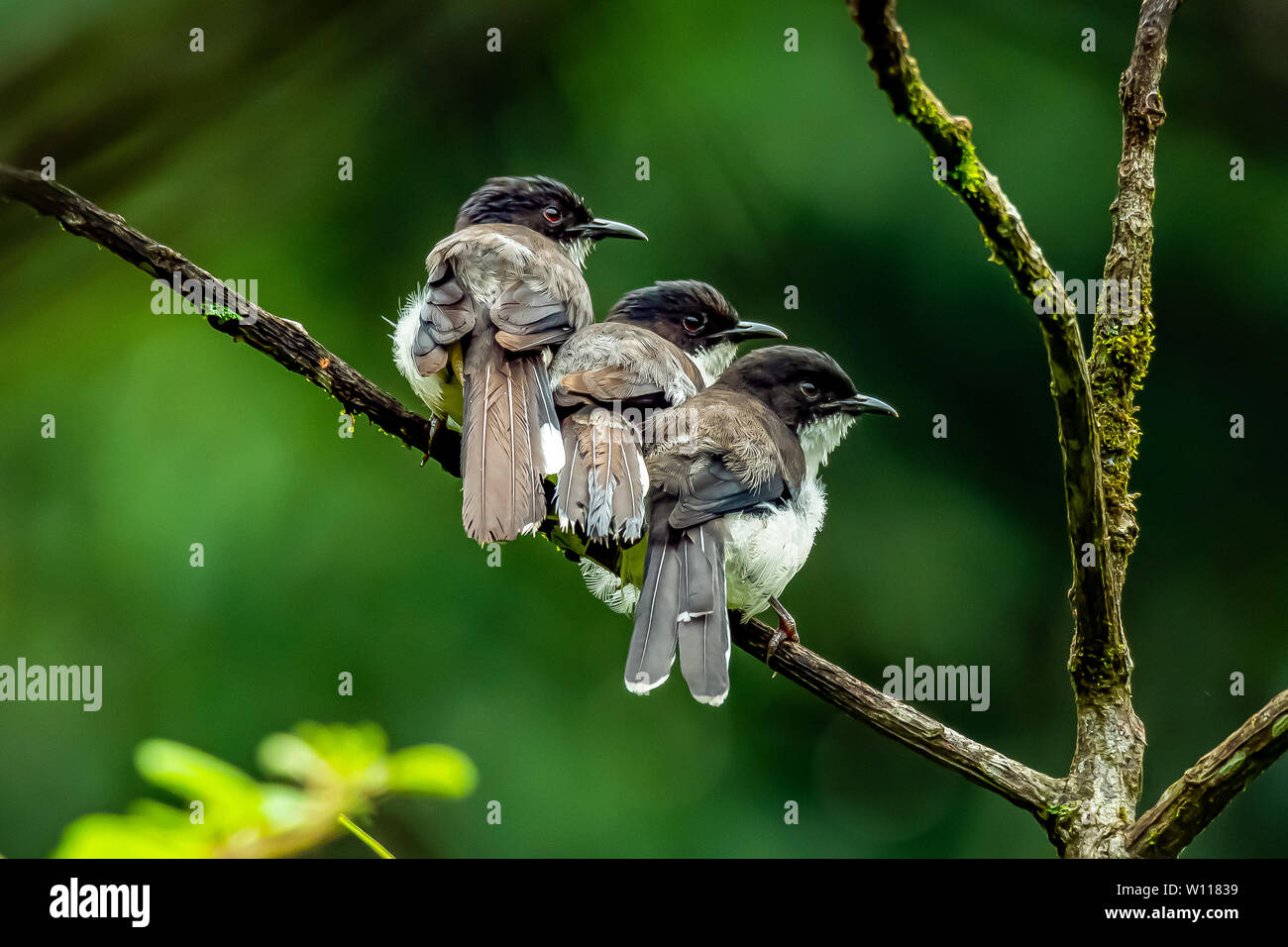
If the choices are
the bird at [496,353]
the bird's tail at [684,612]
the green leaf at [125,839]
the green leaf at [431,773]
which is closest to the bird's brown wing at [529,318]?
the bird at [496,353]

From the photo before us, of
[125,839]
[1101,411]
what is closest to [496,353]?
[1101,411]

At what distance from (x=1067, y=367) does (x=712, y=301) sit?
2.12m

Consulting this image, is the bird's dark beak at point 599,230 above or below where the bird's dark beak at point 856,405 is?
above

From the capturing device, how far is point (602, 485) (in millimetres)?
3062

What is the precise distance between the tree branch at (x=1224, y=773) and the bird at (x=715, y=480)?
910 millimetres

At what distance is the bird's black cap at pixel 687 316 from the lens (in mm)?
4441

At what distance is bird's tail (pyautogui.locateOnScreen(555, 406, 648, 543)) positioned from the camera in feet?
9.92

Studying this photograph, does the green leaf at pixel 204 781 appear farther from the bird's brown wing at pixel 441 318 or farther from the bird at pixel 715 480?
the bird's brown wing at pixel 441 318

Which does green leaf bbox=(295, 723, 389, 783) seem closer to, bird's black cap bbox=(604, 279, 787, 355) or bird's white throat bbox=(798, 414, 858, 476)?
bird's white throat bbox=(798, 414, 858, 476)

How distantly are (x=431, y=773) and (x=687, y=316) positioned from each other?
8.96ft

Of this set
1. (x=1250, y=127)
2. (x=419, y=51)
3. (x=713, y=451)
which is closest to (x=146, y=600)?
(x=419, y=51)

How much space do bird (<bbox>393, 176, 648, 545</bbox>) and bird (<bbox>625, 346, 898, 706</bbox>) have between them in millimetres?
324

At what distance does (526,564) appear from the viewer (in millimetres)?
6715

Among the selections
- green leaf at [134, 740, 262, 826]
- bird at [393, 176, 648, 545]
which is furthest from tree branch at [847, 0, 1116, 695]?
green leaf at [134, 740, 262, 826]
